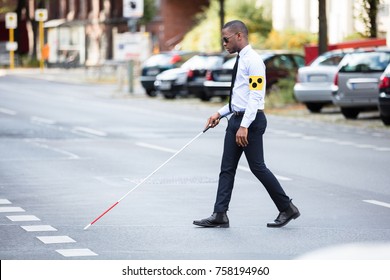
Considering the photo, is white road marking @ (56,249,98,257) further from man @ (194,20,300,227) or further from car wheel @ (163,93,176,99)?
car wheel @ (163,93,176,99)

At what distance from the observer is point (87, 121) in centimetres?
2808

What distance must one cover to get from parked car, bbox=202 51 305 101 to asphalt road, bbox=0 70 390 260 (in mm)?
7612

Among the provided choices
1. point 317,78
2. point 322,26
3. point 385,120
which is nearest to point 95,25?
point 322,26

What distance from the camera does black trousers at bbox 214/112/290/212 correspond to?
35.6 ft

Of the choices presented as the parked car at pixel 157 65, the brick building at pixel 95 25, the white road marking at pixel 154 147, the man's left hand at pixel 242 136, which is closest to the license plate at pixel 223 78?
the parked car at pixel 157 65

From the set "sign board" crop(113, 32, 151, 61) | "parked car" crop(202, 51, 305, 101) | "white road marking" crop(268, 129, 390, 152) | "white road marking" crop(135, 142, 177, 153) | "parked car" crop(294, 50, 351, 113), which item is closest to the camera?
"white road marking" crop(135, 142, 177, 153)

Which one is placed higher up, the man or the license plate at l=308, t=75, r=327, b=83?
the man

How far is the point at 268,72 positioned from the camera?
35.4m

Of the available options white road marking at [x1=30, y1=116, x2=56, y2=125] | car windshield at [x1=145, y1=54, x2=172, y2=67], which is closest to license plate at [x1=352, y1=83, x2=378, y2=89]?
white road marking at [x1=30, y1=116, x2=56, y2=125]

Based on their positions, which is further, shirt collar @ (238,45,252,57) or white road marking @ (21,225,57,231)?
white road marking @ (21,225,57,231)

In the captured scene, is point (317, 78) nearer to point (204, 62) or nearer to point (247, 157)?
point (204, 62)

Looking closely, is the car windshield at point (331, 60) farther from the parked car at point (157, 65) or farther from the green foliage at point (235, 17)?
the green foliage at point (235, 17)

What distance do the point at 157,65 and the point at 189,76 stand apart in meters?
4.03

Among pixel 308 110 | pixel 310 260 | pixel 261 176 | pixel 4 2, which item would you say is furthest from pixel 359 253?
pixel 4 2
